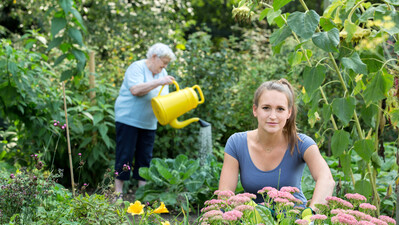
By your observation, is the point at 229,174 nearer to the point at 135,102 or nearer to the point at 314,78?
the point at 314,78

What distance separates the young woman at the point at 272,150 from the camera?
196cm

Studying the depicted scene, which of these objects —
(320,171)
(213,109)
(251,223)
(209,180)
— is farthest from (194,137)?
(251,223)

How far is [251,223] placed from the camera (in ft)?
4.03

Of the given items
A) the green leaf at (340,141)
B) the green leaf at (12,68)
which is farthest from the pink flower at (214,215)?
the green leaf at (12,68)

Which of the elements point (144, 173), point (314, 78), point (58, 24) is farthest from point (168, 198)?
point (314, 78)

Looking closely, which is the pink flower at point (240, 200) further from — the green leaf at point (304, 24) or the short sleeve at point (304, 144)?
the short sleeve at point (304, 144)

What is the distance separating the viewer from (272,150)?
82.4 inches

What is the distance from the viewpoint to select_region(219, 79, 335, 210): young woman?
1960 mm

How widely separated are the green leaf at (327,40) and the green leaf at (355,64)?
0.15 m

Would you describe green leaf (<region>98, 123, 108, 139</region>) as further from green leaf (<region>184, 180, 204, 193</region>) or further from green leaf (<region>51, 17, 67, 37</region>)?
green leaf (<region>51, 17, 67, 37</region>)

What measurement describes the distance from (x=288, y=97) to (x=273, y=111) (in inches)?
4.4

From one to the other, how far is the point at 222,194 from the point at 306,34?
0.65 m

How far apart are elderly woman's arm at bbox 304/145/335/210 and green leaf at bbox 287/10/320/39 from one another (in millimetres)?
567

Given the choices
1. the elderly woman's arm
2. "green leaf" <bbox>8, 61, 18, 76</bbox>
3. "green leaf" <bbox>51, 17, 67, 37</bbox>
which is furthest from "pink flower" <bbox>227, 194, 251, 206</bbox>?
"green leaf" <bbox>8, 61, 18, 76</bbox>
